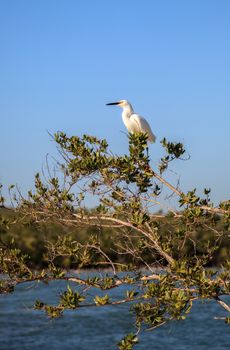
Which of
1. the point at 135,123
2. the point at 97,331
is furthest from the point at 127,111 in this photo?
the point at 97,331

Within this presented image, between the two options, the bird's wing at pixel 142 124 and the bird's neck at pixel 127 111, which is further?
the bird's neck at pixel 127 111

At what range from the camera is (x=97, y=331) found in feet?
63.5

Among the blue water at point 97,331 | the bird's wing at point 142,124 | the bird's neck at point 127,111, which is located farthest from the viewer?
the blue water at point 97,331

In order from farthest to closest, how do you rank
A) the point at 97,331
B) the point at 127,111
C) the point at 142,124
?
the point at 97,331, the point at 127,111, the point at 142,124

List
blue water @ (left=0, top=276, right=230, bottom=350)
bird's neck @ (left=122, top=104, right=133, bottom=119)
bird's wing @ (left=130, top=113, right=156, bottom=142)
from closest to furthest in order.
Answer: bird's wing @ (left=130, top=113, right=156, bottom=142)
bird's neck @ (left=122, top=104, right=133, bottom=119)
blue water @ (left=0, top=276, right=230, bottom=350)

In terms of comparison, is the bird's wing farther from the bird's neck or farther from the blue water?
the blue water

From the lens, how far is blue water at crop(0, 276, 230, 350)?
17.4 metres

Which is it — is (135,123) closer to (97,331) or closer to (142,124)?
(142,124)

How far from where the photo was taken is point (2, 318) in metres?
21.1

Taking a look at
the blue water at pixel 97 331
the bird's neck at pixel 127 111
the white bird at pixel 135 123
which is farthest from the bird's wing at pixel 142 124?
the blue water at pixel 97 331

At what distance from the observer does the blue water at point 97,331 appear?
17375 mm

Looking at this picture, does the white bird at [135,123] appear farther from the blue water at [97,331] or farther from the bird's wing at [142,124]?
the blue water at [97,331]

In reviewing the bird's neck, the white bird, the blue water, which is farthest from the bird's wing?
the blue water

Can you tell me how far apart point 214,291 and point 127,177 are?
1521 mm
